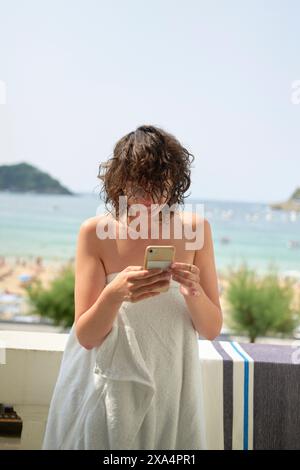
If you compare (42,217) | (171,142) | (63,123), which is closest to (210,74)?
(63,123)

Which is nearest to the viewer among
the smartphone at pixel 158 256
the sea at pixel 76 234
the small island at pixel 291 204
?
the smartphone at pixel 158 256

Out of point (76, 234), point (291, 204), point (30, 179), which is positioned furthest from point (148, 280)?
point (291, 204)

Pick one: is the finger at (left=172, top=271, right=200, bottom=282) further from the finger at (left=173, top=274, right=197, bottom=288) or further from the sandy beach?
the sandy beach

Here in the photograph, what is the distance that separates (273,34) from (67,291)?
14278 mm

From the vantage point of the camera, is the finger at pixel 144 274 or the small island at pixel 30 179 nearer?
the finger at pixel 144 274

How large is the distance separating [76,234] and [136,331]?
1610cm

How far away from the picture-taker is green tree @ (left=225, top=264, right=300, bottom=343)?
804cm

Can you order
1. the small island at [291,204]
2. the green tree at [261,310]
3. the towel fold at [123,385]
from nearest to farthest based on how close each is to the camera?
the towel fold at [123,385], the green tree at [261,310], the small island at [291,204]

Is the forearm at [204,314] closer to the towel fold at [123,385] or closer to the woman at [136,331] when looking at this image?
the woman at [136,331]

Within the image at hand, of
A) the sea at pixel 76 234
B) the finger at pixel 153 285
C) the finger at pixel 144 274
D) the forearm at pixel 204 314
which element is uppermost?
the finger at pixel 144 274

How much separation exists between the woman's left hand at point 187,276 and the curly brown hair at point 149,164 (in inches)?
8.2

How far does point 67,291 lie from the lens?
8172 millimetres

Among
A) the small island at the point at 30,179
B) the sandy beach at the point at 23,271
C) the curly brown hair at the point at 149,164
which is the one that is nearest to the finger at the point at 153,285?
the curly brown hair at the point at 149,164

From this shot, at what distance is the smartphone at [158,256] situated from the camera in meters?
1.07
